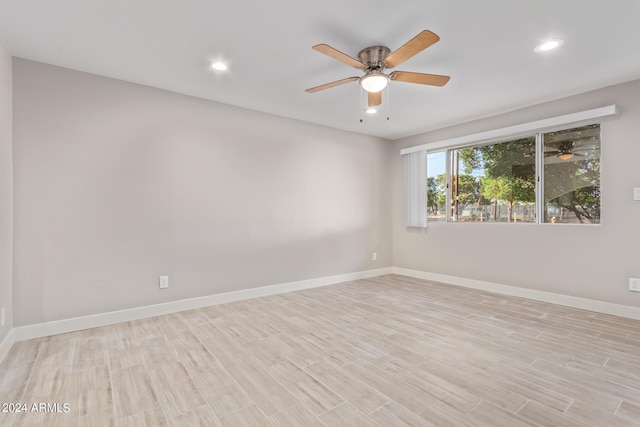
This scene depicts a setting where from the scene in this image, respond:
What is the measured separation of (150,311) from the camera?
3295mm

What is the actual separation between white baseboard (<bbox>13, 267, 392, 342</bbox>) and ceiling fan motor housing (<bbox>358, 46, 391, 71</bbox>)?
9.71 feet

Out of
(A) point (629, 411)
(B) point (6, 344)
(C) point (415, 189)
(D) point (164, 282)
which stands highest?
(C) point (415, 189)

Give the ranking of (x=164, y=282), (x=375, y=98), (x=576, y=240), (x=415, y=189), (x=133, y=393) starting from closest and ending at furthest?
(x=133, y=393), (x=375, y=98), (x=164, y=282), (x=576, y=240), (x=415, y=189)

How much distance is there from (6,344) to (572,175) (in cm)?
579

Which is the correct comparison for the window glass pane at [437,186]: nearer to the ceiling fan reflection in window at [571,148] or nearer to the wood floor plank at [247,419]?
the ceiling fan reflection in window at [571,148]

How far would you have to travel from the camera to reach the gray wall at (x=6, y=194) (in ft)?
7.88

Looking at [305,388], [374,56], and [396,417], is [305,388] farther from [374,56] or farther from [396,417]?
[374,56]

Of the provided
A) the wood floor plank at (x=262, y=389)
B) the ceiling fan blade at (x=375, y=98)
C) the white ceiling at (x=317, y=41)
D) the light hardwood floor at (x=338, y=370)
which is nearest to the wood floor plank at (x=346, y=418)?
the light hardwood floor at (x=338, y=370)

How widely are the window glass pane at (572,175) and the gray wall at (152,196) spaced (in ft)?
9.20

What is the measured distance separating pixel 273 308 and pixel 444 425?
7.61ft

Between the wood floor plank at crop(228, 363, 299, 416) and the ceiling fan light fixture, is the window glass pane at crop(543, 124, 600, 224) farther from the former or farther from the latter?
the wood floor plank at crop(228, 363, 299, 416)

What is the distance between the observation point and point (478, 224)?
4531 mm

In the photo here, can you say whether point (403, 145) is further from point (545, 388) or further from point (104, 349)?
point (104, 349)

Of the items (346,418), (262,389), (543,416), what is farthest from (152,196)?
(543,416)
